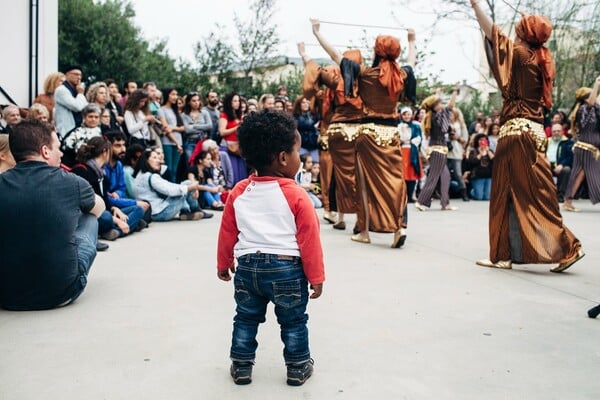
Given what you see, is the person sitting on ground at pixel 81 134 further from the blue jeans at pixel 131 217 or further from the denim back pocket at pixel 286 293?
the denim back pocket at pixel 286 293

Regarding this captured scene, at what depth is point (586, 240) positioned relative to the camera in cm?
768

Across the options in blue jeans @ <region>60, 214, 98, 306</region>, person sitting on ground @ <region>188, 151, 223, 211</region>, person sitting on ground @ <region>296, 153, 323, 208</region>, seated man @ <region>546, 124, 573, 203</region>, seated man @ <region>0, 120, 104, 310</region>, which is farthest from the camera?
seated man @ <region>546, 124, 573, 203</region>

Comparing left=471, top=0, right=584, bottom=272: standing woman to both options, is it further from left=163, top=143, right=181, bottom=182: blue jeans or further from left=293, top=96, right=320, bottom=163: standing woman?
left=163, top=143, right=181, bottom=182: blue jeans

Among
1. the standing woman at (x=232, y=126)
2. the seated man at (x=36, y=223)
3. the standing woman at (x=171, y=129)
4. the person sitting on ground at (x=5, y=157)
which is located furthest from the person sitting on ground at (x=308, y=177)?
the seated man at (x=36, y=223)

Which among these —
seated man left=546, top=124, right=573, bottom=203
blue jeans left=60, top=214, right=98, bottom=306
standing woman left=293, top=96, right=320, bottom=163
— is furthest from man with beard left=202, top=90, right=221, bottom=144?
blue jeans left=60, top=214, right=98, bottom=306

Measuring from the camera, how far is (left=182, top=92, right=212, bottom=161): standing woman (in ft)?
36.3

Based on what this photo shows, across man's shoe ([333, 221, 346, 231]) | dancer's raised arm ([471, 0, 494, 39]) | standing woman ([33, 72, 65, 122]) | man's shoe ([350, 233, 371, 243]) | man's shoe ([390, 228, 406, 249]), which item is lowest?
man's shoe ([333, 221, 346, 231])

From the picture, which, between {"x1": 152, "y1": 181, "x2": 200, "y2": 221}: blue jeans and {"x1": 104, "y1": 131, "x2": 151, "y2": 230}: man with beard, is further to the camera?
{"x1": 152, "y1": 181, "x2": 200, "y2": 221}: blue jeans

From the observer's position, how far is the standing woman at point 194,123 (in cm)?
1105

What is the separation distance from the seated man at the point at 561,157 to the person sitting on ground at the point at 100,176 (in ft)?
31.0

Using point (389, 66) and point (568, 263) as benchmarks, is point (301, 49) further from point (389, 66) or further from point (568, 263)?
point (568, 263)

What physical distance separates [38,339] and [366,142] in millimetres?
4211

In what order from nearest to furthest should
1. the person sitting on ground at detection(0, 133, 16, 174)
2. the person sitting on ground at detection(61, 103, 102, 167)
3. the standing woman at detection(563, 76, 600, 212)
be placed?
1. the person sitting on ground at detection(0, 133, 16, 174)
2. the person sitting on ground at detection(61, 103, 102, 167)
3. the standing woman at detection(563, 76, 600, 212)

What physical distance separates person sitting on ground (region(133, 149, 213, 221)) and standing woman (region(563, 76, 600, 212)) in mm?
6194
